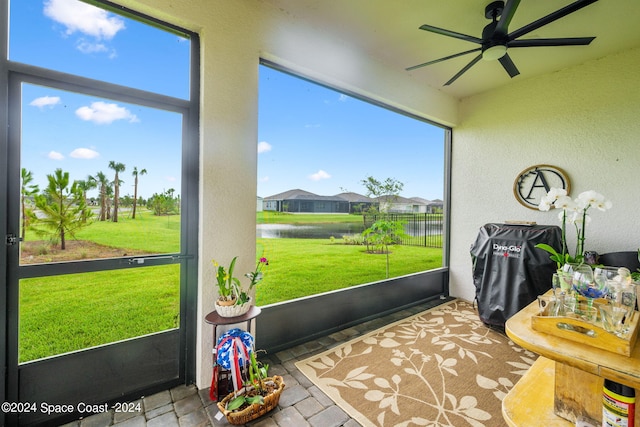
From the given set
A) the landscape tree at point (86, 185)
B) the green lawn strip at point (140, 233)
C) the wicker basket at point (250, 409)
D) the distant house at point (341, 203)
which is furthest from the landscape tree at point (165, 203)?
the wicker basket at point (250, 409)

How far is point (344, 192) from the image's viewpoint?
3434 millimetres

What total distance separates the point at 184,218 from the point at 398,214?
2.71m

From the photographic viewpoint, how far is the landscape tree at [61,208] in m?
1.68

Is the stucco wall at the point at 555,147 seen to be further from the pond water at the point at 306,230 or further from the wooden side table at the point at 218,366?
the wooden side table at the point at 218,366

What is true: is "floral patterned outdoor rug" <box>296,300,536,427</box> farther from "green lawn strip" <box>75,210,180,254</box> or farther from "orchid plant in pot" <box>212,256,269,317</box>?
"green lawn strip" <box>75,210,180,254</box>

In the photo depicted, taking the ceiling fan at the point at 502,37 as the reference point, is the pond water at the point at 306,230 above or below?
below

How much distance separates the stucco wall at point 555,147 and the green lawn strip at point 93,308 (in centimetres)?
375

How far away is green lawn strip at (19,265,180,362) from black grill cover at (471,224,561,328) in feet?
10.1

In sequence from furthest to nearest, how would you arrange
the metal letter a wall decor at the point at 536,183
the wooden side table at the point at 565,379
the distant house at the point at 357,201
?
the distant house at the point at 357,201 → the metal letter a wall decor at the point at 536,183 → the wooden side table at the point at 565,379

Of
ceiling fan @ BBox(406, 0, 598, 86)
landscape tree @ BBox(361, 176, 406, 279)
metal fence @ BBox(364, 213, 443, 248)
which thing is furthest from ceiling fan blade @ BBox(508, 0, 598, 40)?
metal fence @ BBox(364, 213, 443, 248)

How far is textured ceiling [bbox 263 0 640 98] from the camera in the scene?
2209mm

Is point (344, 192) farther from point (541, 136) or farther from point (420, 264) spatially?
point (541, 136)

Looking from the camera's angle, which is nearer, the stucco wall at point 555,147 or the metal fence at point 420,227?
the stucco wall at point 555,147

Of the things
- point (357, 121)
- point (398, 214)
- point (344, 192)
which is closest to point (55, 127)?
point (344, 192)
